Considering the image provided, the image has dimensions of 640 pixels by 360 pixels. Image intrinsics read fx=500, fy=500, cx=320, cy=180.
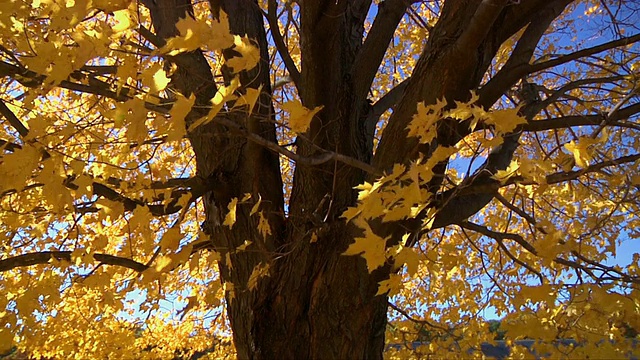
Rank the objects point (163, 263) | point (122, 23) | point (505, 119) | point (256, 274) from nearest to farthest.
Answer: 1. point (505, 119)
2. point (122, 23)
3. point (163, 263)
4. point (256, 274)

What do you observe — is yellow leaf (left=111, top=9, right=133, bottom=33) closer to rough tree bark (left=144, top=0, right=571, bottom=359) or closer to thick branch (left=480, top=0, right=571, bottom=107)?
rough tree bark (left=144, top=0, right=571, bottom=359)

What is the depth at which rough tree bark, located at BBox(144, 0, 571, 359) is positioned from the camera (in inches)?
95.6

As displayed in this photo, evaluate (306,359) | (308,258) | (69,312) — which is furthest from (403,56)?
(69,312)

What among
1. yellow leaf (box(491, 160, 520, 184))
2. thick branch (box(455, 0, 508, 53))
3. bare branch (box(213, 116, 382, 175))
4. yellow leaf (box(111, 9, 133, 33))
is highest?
thick branch (box(455, 0, 508, 53))

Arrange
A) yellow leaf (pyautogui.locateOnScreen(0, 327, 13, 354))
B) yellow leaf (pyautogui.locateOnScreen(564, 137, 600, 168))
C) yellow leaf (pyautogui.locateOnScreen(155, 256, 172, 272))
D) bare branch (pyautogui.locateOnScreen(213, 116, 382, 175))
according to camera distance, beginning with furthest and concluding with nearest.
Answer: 1. yellow leaf (pyautogui.locateOnScreen(0, 327, 13, 354))
2. yellow leaf (pyautogui.locateOnScreen(155, 256, 172, 272))
3. bare branch (pyautogui.locateOnScreen(213, 116, 382, 175))
4. yellow leaf (pyautogui.locateOnScreen(564, 137, 600, 168))

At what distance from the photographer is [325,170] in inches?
109

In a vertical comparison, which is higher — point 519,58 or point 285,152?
point 519,58

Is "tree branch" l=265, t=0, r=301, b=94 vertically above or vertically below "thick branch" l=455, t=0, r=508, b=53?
above

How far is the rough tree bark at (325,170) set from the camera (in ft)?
7.97

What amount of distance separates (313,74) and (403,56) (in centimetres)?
328

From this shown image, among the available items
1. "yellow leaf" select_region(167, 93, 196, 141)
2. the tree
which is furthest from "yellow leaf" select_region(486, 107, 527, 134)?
"yellow leaf" select_region(167, 93, 196, 141)

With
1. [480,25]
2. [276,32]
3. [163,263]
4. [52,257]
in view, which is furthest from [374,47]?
[52,257]

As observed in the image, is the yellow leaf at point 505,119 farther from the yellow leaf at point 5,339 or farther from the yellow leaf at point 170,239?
the yellow leaf at point 5,339

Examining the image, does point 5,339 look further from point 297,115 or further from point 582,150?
point 582,150
